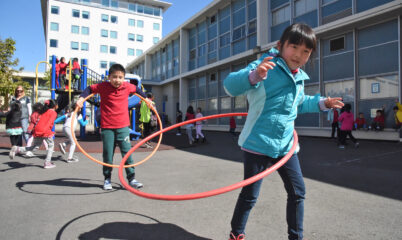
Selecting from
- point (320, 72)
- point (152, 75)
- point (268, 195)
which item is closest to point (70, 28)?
point (152, 75)

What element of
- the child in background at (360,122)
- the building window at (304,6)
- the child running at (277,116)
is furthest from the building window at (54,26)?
the child running at (277,116)

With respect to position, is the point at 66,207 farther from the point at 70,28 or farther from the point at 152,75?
the point at 70,28

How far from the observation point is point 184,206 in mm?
3758

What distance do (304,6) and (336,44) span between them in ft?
11.3

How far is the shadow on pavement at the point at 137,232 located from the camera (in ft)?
8.97

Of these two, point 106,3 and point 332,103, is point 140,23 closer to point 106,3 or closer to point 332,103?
point 106,3

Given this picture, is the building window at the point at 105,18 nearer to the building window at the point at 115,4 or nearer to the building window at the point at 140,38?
the building window at the point at 115,4

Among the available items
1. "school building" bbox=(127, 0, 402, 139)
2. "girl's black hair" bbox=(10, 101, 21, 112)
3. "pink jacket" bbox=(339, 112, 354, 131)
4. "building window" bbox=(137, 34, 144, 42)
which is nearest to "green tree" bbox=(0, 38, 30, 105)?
"school building" bbox=(127, 0, 402, 139)

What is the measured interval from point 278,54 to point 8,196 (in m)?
4.51

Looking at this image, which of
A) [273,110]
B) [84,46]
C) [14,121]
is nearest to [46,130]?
[14,121]

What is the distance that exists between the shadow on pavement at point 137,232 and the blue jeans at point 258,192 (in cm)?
58

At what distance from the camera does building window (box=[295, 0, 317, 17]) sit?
53.9 ft

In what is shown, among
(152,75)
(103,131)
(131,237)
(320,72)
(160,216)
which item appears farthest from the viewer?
(152,75)

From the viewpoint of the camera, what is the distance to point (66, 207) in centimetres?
371
